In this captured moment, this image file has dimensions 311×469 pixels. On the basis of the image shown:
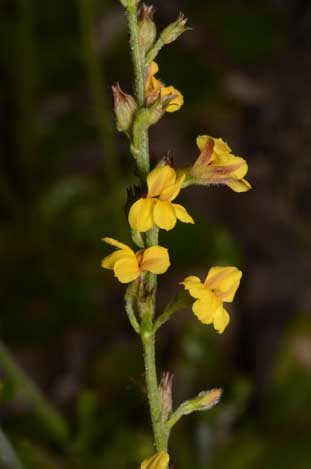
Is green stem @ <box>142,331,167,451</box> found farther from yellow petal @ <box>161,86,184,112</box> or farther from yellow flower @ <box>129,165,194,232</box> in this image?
yellow petal @ <box>161,86,184,112</box>

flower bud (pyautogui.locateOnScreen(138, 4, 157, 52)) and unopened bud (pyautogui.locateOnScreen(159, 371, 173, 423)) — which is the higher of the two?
flower bud (pyautogui.locateOnScreen(138, 4, 157, 52))

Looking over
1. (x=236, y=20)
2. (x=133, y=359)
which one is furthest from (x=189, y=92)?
(x=133, y=359)

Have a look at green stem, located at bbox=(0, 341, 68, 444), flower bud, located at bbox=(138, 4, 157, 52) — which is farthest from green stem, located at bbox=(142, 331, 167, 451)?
green stem, located at bbox=(0, 341, 68, 444)

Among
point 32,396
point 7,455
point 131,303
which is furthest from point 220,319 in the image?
point 32,396

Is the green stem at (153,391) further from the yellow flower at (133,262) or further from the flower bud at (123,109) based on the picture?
the flower bud at (123,109)

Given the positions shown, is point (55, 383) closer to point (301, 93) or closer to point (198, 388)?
point (198, 388)
